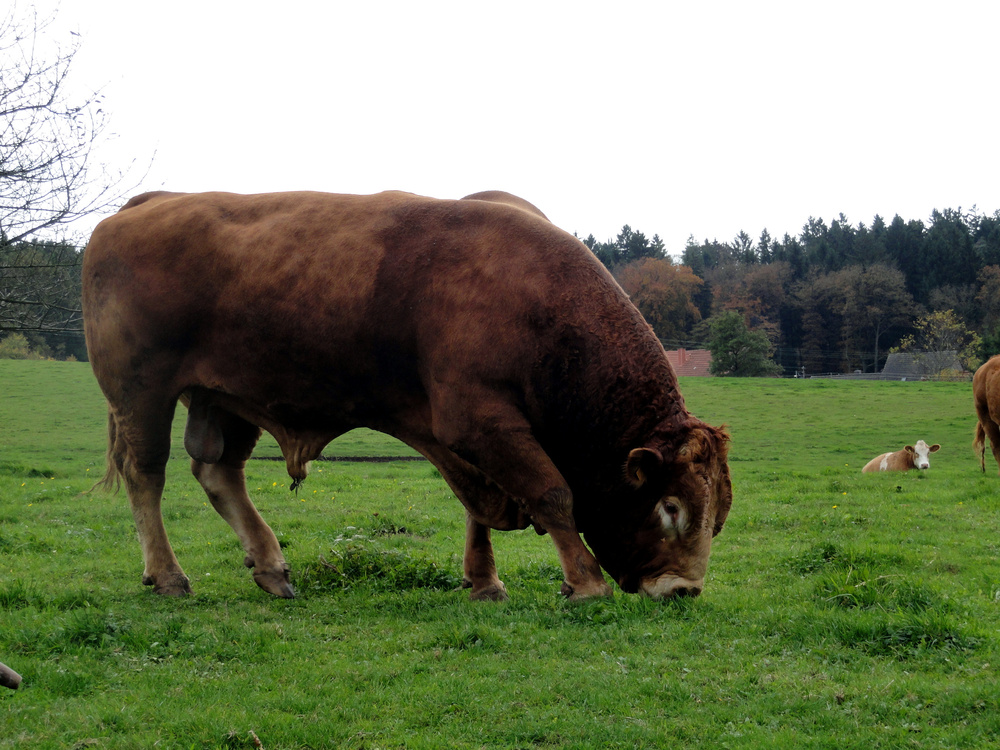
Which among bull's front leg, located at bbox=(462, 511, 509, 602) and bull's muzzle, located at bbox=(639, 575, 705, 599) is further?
bull's front leg, located at bbox=(462, 511, 509, 602)

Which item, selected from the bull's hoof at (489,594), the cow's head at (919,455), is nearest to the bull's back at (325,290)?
the bull's hoof at (489,594)

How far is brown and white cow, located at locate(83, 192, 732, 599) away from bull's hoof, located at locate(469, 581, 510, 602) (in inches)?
0.6

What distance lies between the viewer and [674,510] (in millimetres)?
5309

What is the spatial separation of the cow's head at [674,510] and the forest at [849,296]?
183ft

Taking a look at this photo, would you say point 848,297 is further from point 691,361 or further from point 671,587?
point 671,587

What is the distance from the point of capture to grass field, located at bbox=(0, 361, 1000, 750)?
3.44m

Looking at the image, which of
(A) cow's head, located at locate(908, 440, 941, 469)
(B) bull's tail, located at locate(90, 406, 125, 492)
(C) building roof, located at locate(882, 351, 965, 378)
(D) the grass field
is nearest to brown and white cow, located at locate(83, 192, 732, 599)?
(B) bull's tail, located at locate(90, 406, 125, 492)

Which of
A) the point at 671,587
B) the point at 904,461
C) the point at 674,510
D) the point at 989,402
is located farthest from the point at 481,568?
the point at 904,461

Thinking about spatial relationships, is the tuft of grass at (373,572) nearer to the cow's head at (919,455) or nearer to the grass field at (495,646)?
the grass field at (495,646)

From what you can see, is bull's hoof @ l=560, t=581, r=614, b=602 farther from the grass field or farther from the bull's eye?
the bull's eye

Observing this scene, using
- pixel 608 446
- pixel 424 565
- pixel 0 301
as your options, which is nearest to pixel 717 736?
pixel 608 446

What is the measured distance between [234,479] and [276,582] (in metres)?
1.05

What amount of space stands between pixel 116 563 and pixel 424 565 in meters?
2.82

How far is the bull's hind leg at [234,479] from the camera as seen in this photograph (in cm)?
636
